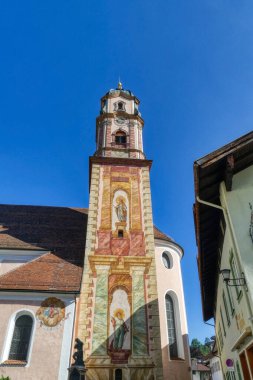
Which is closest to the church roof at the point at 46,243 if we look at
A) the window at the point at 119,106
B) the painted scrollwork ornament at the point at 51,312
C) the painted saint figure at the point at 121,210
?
the painted scrollwork ornament at the point at 51,312

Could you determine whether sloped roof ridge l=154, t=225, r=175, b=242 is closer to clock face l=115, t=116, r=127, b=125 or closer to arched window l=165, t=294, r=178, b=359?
arched window l=165, t=294, r=178, b=359

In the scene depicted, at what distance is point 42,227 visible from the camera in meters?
19.9

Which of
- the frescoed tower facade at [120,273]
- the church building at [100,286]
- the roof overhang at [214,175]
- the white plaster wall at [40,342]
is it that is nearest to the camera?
the roof overhang at [214,175]

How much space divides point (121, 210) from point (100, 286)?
16.3 ft

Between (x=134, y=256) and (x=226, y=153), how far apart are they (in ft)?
32.3

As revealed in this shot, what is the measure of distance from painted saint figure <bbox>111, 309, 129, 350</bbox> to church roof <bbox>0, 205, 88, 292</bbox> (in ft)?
7.68

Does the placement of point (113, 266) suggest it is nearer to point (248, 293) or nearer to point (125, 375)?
point (125, 375)

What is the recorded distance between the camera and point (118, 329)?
14.2 metres

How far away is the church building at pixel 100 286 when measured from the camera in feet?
43.1

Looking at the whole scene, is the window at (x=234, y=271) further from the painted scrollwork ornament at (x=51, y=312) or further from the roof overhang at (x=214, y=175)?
the painted scrollwork ornament at (x=51, y=312)

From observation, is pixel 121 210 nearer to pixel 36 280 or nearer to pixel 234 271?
pixel 36 280

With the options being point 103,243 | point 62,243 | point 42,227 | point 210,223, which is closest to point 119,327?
point 103,243

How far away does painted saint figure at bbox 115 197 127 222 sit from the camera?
18.1 m

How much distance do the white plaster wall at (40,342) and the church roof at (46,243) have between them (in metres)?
0.63
